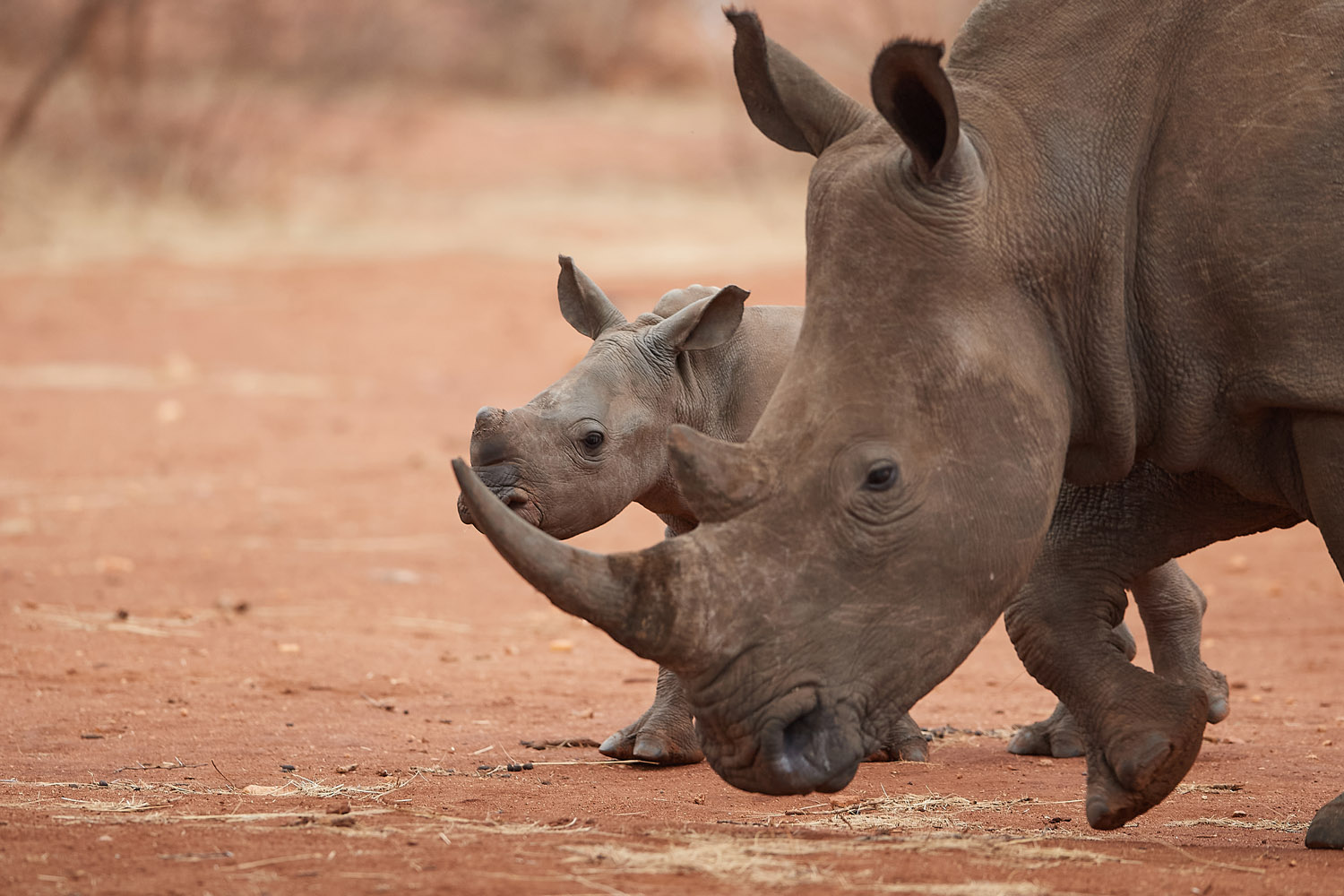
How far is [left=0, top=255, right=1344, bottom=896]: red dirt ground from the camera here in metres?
3.62

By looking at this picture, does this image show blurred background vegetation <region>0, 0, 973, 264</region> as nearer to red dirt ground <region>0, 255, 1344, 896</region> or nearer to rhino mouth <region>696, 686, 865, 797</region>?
red dirt ground <region>0, 255, 1344, 896</region>

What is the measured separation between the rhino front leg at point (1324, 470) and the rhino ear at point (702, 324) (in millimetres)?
2275

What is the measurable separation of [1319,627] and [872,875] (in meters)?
6.03

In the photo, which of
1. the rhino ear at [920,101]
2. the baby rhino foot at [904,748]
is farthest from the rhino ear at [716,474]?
the baby rhino foot at [904,748]

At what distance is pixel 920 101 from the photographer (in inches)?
139

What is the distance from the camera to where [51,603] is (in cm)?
852

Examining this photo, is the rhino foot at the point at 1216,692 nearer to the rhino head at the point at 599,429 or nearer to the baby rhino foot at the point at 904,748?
the baby rhino foot at the point at 904,748

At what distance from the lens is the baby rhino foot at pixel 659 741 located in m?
5.57

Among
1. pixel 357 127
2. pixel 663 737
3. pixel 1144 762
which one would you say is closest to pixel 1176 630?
pixel 663 737

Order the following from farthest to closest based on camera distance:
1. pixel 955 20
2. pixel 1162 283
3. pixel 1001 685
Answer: pixel 955 20
pixel 1001 685
pixel 1162 283

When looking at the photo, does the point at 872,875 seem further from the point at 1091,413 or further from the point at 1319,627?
the point at 1319,627

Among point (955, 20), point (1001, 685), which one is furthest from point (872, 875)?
point (955, 20)

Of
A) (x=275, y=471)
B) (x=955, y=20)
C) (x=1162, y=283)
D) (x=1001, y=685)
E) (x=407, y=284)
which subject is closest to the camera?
(x=1162, y=283)

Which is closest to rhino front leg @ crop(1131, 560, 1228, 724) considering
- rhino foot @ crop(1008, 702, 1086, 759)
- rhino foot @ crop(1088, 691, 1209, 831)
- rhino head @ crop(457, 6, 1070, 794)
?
rhino foot @ crop(1008, 702, 1086, 759)
